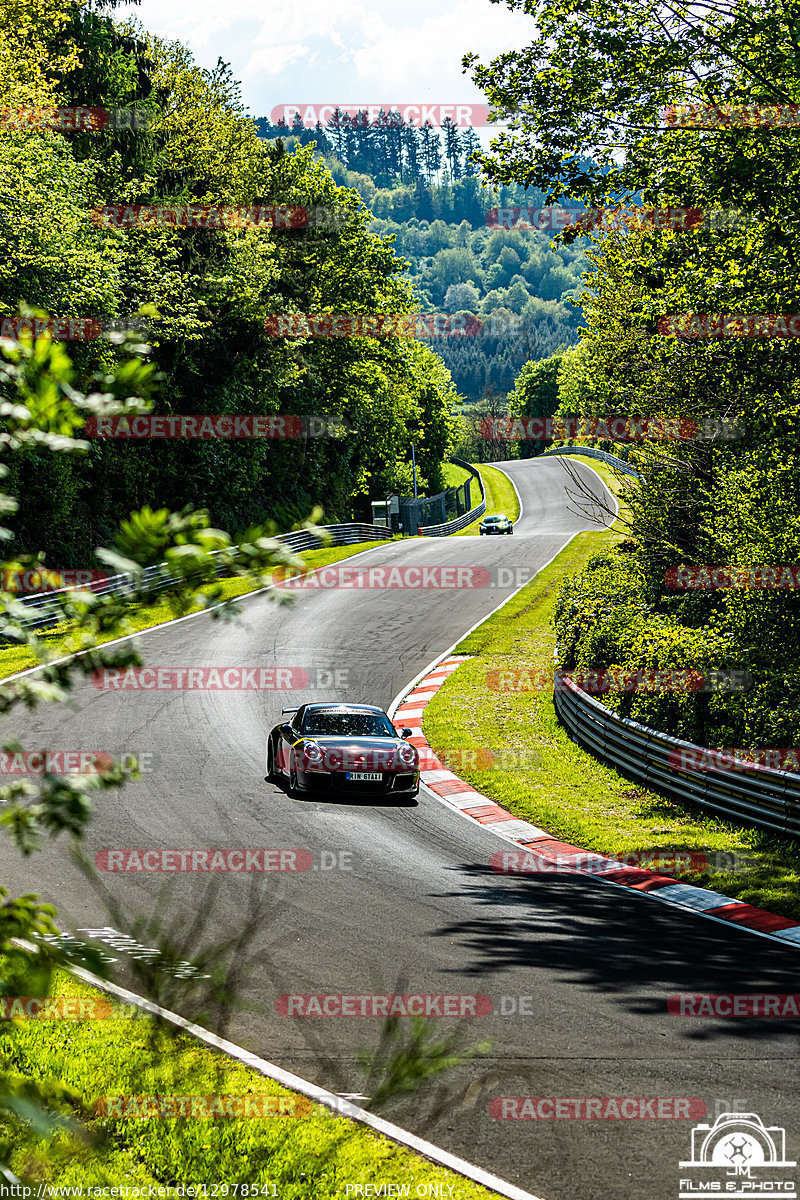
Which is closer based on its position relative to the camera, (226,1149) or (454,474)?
(226,1149)

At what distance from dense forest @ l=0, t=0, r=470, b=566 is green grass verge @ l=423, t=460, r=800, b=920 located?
12.1m

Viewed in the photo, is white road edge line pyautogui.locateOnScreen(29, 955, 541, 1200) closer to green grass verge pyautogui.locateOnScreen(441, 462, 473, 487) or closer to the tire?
the tire

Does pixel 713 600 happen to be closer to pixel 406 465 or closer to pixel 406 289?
pixel 406 289

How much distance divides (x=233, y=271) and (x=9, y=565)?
4386 cm

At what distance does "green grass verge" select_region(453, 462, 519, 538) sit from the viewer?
81031 millimetres

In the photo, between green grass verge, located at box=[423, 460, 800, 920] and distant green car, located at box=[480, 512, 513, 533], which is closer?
green grass verge, located at box=[423, 460, 800, 920]

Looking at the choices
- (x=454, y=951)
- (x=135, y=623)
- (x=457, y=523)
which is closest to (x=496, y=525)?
(x=457, y=523)

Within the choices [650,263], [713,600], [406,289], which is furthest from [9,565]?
[406,289]

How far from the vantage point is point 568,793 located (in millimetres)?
16609

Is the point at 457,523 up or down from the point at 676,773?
up

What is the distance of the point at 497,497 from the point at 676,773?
250ft

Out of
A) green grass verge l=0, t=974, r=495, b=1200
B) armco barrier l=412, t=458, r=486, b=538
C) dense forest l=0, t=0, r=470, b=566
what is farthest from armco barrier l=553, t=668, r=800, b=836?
armco barrier l=412, t=458, r=486, b=538

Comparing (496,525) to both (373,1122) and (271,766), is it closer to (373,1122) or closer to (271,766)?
(271,766)

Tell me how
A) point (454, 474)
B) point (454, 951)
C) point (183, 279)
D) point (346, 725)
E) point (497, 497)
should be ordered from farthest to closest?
point (454, 474), point (497, 497), point (183, 279), point (346, 725), point (454, 951)
